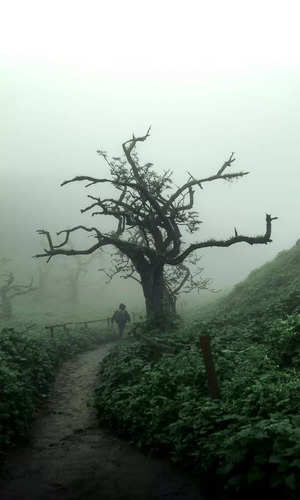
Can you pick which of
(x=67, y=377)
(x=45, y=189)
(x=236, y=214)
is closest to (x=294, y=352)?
(x=67, y=377)

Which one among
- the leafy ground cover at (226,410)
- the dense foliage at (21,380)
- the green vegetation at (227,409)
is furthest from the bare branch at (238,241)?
the leafy ground cover at (226,410)

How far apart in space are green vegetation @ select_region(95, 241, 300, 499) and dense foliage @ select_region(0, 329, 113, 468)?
1.69m

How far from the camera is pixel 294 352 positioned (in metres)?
9.85

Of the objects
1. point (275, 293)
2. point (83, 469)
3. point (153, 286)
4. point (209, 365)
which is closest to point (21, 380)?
point (83, 469)

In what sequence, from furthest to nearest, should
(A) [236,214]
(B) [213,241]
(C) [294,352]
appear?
(A) [236,214] < (B) [213,241] < (C) [294,352]

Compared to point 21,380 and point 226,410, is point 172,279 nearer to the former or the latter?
point 21,380

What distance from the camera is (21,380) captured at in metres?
11.1

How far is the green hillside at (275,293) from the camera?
15.9m

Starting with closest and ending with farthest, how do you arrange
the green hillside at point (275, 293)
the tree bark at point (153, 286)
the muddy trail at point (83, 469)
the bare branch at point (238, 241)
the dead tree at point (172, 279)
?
the muddy trail at point (83, 469) < the green hillside at point (275, 293) < the bare branch at point (238, 241) < the tree bark at point (153, 286) < the dead tree at point (172, 279)

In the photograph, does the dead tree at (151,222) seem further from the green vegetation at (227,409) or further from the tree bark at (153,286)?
the green vegetation at (227,409)

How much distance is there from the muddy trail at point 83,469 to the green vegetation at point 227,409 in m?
0.33

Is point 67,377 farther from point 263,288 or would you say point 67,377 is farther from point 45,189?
point 45,189

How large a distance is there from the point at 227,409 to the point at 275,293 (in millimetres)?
16034

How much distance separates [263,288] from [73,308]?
3636 cm
